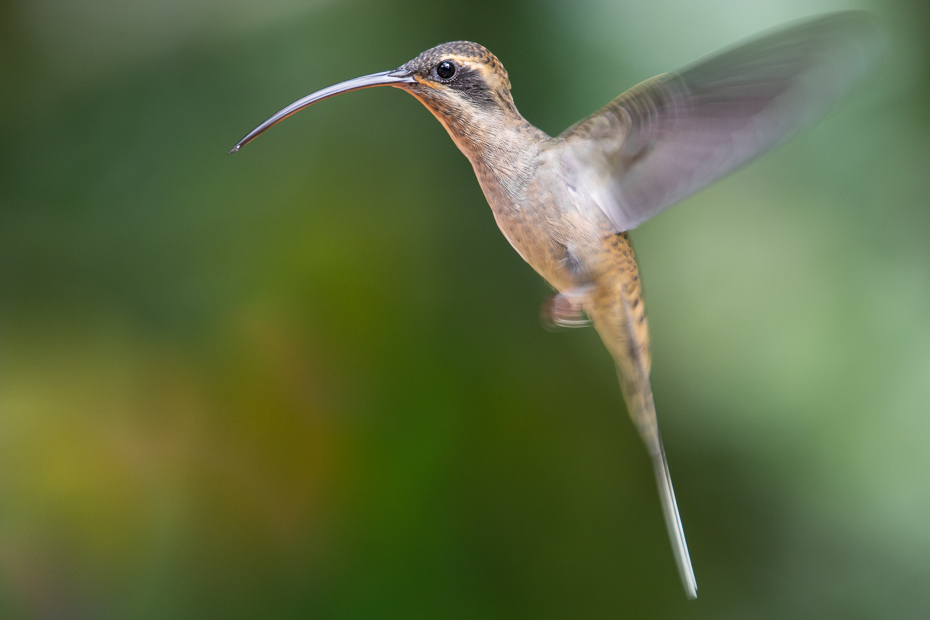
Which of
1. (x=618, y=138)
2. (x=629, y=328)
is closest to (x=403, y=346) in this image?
(x=629, y=328)

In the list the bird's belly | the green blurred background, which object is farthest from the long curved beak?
the green blurred background

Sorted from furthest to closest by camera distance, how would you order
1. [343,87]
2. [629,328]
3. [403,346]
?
[403,346] < [629,328] < [343,87]

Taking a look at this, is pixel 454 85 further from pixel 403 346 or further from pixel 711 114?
pixel 403 346

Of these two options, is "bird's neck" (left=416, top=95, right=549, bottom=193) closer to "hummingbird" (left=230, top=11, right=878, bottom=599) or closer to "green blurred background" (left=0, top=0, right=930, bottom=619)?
"hummingbird" (left=230, top=11, right=878, bottom=599)

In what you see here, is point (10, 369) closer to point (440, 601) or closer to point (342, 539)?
point (342, 539)

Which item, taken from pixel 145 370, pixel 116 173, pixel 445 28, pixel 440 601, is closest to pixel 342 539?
pixel 440 601

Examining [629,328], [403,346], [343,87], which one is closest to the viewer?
[343,87]

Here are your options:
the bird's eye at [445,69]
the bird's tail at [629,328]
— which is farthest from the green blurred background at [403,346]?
the bird's eye at [445,69]
